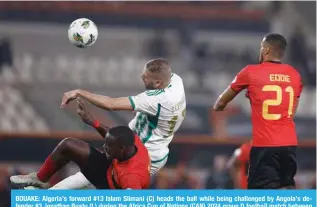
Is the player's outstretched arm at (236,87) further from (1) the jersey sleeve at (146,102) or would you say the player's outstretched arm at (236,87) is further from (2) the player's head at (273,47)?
(1) the jersey sleeve at (146,102)

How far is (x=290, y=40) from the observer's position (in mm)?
24812

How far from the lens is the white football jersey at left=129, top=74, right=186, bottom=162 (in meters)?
8.48

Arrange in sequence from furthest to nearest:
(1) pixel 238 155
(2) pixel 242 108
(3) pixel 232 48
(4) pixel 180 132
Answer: (3) pixel 232 48 → (2) pixel 242 108 → (4) pixel 180 132 → (1) pixel 238 155

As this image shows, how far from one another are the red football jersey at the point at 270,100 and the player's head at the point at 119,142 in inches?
40.9

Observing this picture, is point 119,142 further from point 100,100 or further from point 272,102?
point 272,102

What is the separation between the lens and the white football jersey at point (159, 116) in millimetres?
8477

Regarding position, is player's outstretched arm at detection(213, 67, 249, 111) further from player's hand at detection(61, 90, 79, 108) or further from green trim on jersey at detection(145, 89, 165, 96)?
player's hand at detection(61, 90, 79, 108)

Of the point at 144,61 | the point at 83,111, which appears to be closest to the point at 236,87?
the point at 83,111

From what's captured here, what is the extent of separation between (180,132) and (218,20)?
6350 mm

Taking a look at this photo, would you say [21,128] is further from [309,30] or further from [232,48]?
[309,30]

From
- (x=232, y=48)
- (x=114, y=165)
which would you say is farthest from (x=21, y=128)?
(x=114, y=165)

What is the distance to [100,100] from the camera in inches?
321

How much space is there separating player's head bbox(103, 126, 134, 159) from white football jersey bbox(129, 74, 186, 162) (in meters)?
0.28

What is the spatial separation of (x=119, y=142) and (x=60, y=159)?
21.6 inches
